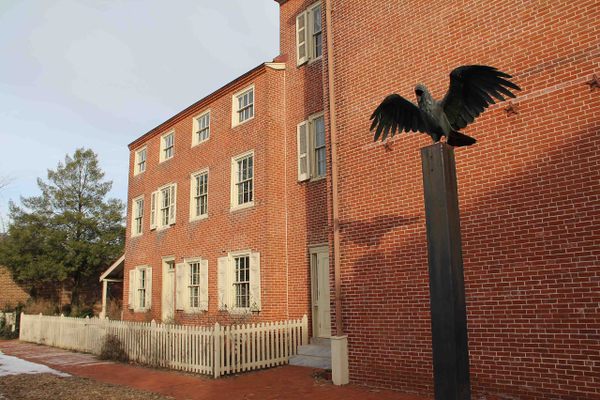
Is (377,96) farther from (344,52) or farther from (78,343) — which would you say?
(78,343)

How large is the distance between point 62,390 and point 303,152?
310 inches

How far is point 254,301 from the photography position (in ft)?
43.3

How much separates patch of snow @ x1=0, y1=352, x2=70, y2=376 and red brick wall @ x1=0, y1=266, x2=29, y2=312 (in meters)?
12.7

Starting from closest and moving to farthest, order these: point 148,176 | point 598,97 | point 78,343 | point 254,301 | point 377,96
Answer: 1. point 598,97
2. point 377,96
3. point 254,301
4. point 78,343
5. point 148,176

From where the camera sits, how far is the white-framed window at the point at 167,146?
63.8ft

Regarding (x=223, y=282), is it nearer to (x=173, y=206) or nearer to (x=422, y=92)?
(x=173, y=206)

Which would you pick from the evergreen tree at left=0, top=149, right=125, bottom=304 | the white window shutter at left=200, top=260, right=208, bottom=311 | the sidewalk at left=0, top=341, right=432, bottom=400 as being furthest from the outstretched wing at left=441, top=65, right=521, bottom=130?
the evergreen tree at left=0, top=149, right=125, bottom=304

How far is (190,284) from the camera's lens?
54.3 feet

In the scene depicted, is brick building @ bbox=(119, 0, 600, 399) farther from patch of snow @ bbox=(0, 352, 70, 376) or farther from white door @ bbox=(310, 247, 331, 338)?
patch of snow @ bbox=(0, 352, 70, 376)

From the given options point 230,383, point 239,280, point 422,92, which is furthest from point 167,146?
point 422,92

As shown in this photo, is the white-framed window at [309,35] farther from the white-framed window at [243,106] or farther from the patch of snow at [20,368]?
the patch of snow at [20,368]

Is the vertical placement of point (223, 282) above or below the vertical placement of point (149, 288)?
above

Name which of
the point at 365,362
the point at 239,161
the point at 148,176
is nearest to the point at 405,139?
the point at 365,362

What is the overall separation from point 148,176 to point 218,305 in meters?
8.27
